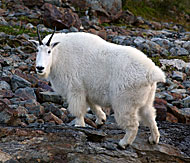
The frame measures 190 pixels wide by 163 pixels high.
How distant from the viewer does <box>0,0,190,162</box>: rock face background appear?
199 inches

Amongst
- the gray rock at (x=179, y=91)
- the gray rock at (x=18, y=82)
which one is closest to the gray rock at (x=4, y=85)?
the gray rock at (x=18, y=82)

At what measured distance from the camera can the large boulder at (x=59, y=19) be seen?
18828 millimetres

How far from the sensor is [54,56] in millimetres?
6676

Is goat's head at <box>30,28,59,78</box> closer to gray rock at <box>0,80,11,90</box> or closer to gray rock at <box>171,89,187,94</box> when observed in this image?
gray rock at <box>0,80,11,90</box>

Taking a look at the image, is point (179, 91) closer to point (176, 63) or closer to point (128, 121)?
point (176, 63)

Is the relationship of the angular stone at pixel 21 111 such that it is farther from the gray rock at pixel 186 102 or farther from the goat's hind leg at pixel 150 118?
the gray rock at pixel 186 102

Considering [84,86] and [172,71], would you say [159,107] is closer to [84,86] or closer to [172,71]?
[84,86]

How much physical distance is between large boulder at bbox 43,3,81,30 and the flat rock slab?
13581 mm

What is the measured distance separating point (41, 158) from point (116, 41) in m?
13.2

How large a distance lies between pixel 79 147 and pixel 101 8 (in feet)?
68.9

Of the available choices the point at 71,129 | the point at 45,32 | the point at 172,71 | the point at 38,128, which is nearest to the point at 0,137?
the point at 38,128

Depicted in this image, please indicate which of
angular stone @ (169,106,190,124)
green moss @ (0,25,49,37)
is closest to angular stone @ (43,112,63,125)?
angular stone @ (169,106,190,124)

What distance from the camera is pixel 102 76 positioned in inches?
242

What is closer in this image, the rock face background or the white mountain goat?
the rock face background
